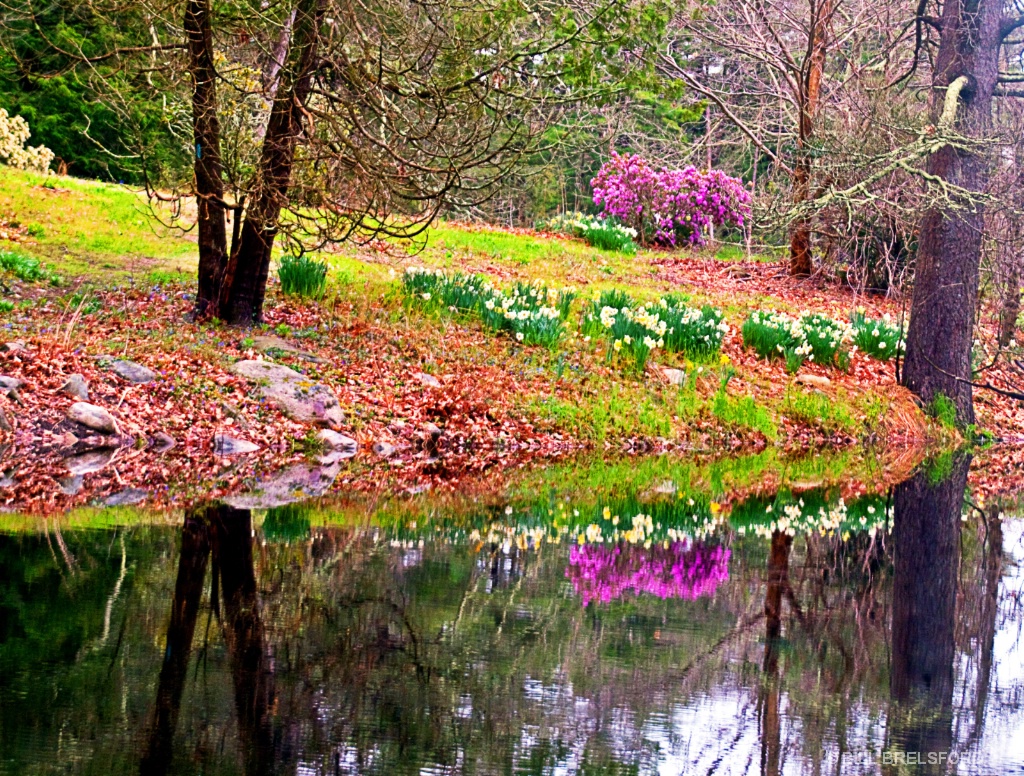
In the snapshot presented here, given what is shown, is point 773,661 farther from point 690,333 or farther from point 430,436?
point 690,333

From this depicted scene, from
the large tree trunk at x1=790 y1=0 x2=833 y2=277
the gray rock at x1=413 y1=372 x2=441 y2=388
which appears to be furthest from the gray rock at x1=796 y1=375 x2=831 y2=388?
the gray rock at x1=413 y1=372 x2=441 y2=388

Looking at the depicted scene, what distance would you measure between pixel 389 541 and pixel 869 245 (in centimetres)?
1766

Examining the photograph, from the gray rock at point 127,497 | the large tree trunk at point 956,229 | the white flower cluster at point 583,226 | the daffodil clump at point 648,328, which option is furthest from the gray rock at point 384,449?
the white flower cluster at point 583,226

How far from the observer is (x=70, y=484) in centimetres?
765

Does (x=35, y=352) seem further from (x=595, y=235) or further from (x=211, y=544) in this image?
(x=595, y=235)

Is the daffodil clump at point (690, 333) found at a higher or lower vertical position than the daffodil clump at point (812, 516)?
higher

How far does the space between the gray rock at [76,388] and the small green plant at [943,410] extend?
380 inches

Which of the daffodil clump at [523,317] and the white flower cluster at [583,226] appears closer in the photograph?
the daffodil clump at [523,317]

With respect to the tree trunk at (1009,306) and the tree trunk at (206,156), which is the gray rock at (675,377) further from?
the tree trunk at (206,156)

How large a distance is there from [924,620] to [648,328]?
8.78m

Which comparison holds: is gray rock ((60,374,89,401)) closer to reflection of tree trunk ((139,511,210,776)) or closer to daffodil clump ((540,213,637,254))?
reflection of tree trunk ((139,511,210,776))

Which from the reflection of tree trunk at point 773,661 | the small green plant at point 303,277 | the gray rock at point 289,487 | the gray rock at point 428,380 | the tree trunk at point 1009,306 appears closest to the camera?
the reflection of tree trunk at point 773,661

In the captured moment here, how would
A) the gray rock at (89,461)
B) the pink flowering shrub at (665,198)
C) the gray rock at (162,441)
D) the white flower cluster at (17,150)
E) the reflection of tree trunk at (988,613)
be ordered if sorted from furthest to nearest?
the pink flowering shrub at (665,198), the white flower cluster at (17,150), the gray rock at (162,441), the gray rock at (89,461), the reflection of tree trunk at (988,613)

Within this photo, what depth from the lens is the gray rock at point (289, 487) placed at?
7328mm
